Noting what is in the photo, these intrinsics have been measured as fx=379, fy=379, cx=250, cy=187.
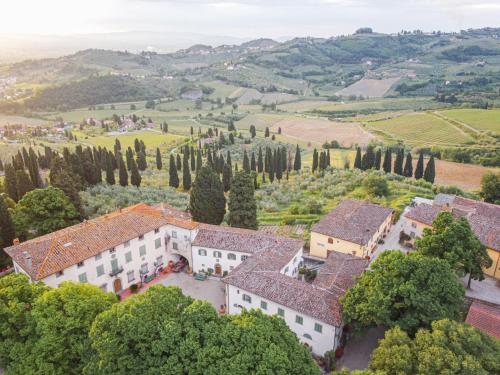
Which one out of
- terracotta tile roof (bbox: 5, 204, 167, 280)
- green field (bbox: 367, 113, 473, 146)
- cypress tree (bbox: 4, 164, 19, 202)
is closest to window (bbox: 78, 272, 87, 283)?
terracotta tile roof (bbox: 5, 204, 167, 280)

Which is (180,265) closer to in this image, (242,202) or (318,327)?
(242,202)

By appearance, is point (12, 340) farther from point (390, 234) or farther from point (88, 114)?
point (88, 114)

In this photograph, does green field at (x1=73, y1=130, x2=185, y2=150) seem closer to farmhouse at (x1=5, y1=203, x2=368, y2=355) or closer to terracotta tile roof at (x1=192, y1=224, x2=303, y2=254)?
farmhouse at (x1=5, y1=203, x2=368, y2=355)

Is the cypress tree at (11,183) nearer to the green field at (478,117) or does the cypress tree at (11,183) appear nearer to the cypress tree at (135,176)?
the cypress tree at (135,176)

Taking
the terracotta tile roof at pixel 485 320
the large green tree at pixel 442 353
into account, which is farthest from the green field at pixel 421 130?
the large green tree at pixel 442 353

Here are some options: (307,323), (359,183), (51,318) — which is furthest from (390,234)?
(51,318)
